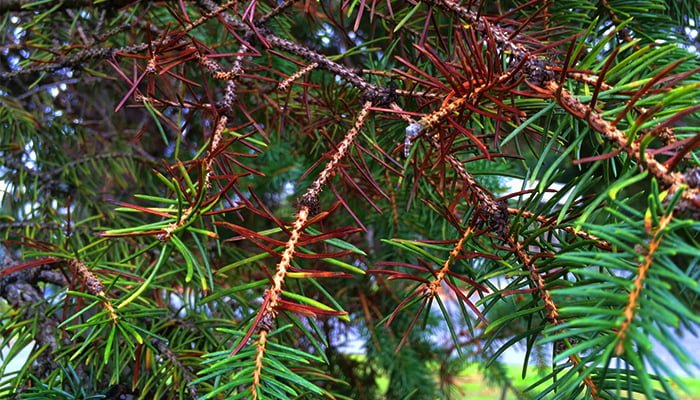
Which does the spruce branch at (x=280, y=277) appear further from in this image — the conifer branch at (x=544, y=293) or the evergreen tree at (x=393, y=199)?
the conifer branch at (x=544, y=293)

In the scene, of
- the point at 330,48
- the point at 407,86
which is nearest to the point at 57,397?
the point at 407,86

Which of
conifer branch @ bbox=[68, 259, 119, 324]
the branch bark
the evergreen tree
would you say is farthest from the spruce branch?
the branch bark

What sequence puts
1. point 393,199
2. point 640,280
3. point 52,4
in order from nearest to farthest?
point 640,280, point 52,4, point 393,199

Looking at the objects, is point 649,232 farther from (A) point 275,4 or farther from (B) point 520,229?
(A) point 275,4

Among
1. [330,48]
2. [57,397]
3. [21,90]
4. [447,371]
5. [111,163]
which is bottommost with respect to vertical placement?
[57,397]

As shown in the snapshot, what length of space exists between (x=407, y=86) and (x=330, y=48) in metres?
0.72

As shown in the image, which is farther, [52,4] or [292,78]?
[52,4]

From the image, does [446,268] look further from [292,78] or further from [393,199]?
[393,199]

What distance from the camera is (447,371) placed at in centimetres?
117

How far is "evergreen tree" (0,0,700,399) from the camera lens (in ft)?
0.77

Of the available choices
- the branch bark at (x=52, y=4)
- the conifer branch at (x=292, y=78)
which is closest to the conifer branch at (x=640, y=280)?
the conifer branch at (x=292, y=78)

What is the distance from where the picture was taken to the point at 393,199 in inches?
27.5

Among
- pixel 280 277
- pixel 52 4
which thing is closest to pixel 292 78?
pixel 280 277

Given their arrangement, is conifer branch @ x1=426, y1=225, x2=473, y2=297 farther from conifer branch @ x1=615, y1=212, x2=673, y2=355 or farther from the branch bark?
the branch bark
